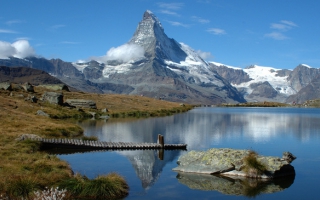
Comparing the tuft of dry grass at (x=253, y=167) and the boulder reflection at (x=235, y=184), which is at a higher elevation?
the tuft of dry grass at (x=253, y=167)

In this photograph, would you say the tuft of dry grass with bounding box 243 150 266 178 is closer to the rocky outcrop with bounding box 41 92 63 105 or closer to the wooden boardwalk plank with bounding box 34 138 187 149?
the wooden boardwalk plank with bounding box 34 138 187 149

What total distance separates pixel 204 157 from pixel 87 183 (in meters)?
15.4

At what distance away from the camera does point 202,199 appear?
28.9m

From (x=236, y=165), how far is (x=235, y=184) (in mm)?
4010

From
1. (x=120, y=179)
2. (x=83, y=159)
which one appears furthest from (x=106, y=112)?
(x=120, y=179)

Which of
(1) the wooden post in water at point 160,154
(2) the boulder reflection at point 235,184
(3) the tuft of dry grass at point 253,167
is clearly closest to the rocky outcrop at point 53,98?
(1) the wooden post in water at point 160,154

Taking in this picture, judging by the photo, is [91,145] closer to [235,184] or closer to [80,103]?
[235,184]

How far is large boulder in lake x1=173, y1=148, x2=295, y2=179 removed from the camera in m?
35.5

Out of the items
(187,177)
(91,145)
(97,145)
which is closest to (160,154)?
(97,145)

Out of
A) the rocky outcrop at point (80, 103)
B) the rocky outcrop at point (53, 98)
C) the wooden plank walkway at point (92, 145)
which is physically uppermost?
the rocky outcrop at point (53, 98)

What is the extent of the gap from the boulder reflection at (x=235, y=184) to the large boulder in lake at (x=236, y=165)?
3.04 ft

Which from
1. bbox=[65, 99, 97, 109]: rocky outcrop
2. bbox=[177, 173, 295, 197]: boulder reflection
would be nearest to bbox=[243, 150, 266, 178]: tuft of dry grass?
bbox=[177, 173, 295, 197]: boulder reflection

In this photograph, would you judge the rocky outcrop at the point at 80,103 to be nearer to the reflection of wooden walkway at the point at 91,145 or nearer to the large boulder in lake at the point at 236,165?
the reflection of wooden walkway at the point at 91,145

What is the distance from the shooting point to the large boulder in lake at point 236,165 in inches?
1398
